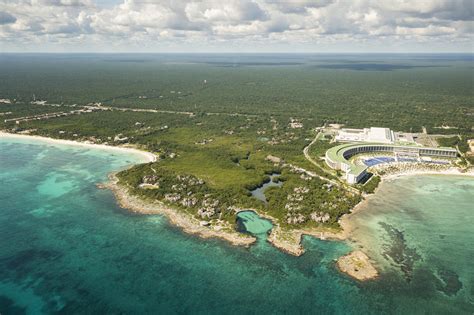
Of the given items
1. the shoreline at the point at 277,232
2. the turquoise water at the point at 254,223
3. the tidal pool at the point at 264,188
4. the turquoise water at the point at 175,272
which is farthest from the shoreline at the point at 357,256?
the tidal pool at the point at 264,188

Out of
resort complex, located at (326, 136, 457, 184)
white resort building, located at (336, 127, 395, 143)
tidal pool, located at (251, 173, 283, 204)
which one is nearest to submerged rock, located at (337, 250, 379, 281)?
tidal pool, located at (251, 173, 283, 204)

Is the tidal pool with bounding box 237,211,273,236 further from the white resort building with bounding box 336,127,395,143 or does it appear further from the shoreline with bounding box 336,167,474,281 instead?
the white resort building with bounding box 336,127,395,143

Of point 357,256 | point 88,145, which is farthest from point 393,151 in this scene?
point 88,145

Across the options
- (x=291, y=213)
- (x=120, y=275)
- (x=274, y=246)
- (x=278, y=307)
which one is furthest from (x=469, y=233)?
(x=120, y=275)

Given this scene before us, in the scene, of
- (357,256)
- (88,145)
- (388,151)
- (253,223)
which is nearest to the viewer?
(357,256)

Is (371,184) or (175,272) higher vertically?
(371,184)

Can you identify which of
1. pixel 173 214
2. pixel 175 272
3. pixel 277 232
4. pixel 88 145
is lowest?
pixel 175 272

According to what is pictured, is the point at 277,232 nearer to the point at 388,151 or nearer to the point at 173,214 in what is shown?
the point at 173,214

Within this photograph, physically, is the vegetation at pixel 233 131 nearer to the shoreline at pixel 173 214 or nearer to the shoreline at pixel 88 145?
the shoreline at pixel 173 214
